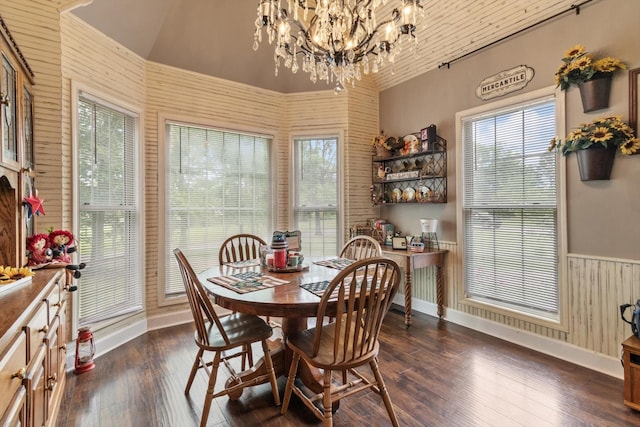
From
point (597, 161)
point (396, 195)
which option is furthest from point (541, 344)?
point (396, 195)

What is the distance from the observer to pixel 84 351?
2.44 m

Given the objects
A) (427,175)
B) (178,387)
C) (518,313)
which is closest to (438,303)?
(518,313)

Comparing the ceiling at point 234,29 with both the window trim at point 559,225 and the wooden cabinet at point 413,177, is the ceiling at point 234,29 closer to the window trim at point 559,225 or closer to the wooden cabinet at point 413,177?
the window trim at point 559,225

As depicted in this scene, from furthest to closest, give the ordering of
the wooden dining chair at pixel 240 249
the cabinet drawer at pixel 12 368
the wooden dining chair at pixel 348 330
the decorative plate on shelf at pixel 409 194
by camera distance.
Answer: the decorative plate on shelf at pixel 409 194 → the wooden dining chair at pixel 240 249 → the wooden dining chair at pixel 348 330 → the cabinet drawer at pixel 12 368

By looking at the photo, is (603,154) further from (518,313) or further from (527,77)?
(518,313)

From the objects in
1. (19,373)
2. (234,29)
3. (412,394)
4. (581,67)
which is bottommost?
(412,394)

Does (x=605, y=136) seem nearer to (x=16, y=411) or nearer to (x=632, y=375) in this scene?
(x=632, y=375)

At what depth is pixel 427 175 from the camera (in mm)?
3551

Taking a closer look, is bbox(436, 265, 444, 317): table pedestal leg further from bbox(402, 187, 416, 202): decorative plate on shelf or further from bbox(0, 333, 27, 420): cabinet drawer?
bbox(0, 333, 27, 420): cabinet drawer

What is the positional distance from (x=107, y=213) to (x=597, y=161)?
4156mm

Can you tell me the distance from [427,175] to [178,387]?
3136mm

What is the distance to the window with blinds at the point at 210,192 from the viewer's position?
3.41m

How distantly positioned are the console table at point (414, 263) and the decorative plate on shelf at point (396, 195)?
0.72 metres

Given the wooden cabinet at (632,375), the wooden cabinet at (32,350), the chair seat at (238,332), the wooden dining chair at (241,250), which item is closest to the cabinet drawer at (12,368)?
the wooden cabinet at (32,350)
